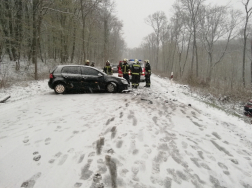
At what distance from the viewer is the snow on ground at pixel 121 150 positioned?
243 centimetres

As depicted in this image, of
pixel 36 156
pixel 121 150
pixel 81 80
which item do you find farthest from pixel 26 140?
pixel 81 80

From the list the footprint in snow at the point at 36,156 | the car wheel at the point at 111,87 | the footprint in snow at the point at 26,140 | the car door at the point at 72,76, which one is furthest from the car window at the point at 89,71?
the footprint in snow at the point at 36,156

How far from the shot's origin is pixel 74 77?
853cm

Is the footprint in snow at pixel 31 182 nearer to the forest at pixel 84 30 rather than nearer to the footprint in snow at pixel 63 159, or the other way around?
the footprint in snow at pixel 63 159

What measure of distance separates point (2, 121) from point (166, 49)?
4583 cm

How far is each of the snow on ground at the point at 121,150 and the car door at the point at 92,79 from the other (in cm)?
361

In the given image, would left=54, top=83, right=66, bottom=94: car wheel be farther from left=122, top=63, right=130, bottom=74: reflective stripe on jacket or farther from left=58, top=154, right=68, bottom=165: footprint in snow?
left=58, top=154, right=68, bottom=165: footprint in snow

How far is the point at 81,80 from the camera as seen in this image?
860cm

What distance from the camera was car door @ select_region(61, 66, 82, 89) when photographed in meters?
8.45

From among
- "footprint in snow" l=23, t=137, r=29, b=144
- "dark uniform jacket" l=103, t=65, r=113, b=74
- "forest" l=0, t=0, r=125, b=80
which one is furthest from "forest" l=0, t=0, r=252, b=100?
"footprint in snow" l=23, t=137, r=29, b=144

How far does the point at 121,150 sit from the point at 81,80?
626 cm

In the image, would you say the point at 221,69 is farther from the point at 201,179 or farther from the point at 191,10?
the point at 201,179

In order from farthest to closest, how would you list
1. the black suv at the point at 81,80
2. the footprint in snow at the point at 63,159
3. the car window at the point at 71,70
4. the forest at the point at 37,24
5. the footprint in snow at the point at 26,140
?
the forest at the point at 37,24, the car window at the point at 71,70, the black suv at the point at 81,80, the footprint in snow at the point at 26,140, the footprint in snow at the point at 63,159

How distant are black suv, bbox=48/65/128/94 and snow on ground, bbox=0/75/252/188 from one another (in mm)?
3292
